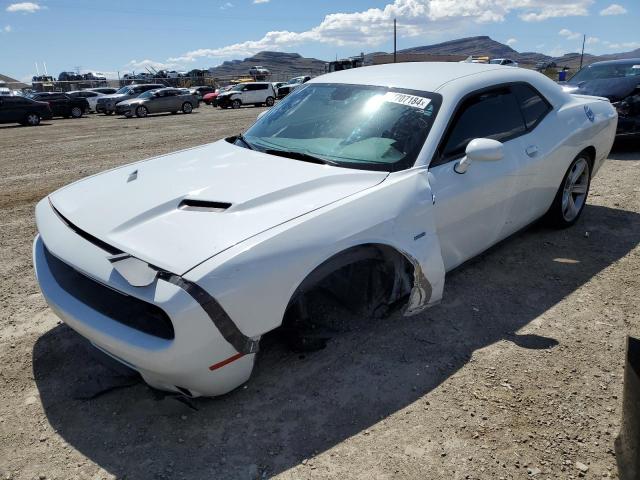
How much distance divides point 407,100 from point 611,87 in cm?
659

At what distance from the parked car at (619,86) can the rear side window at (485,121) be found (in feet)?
17.0

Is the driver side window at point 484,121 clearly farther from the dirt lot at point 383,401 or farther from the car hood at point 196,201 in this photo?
the dirt lot at point 383,401

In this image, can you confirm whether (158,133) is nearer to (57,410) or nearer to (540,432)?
(57,410)

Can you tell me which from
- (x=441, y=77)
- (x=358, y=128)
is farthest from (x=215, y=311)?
(x=441, y=77)

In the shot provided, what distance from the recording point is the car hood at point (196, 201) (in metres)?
2.17

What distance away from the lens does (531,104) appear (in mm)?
3889

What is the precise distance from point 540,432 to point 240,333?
4.78 feet

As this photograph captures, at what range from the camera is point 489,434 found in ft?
→ 7.38

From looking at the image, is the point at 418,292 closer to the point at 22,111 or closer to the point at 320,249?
the point at 320,249

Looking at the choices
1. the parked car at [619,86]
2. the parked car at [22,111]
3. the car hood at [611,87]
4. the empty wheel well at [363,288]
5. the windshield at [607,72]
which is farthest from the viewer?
the parked car at [22,111]

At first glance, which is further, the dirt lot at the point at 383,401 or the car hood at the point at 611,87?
the car hood at the point at 611,87

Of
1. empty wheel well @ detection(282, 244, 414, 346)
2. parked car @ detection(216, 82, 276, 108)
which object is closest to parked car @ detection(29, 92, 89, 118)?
parked car @ detection(216, 82, 276, 108)

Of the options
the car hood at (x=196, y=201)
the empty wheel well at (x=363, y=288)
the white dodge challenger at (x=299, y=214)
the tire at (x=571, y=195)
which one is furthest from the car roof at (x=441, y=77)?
the empty wheel well at (x=363, y=288)

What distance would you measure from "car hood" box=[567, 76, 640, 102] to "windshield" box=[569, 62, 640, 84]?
32 cm
